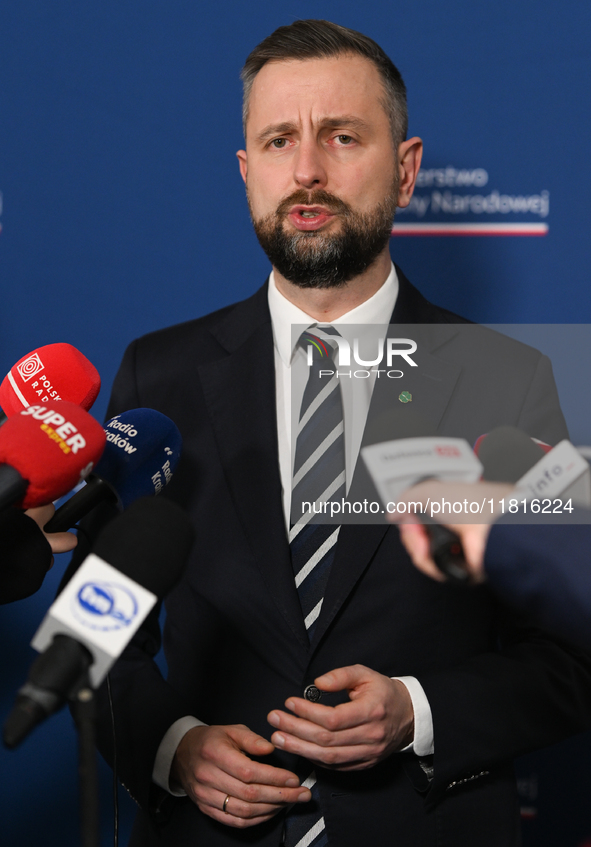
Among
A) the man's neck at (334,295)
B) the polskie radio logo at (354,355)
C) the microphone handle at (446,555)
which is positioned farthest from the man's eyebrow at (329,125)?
the microphone handle at (446,555)

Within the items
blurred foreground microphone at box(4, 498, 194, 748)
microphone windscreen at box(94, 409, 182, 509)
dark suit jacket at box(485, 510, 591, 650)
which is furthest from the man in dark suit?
blurred foreground microphone at box(4, 498, 194, 748)

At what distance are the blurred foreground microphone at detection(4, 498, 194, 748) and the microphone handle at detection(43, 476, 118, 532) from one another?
0.24 m

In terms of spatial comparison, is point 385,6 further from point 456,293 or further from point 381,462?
point 381,462

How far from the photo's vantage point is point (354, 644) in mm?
1129

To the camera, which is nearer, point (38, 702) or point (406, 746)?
point (38, 702)

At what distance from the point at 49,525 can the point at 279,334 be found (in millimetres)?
604

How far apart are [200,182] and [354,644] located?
1.08 metres

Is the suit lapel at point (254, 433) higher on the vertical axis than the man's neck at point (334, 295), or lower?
lower

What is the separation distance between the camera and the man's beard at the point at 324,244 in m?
1.28

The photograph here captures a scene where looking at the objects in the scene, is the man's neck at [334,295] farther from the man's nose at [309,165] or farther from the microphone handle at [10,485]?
the microphone handle at [10,485]

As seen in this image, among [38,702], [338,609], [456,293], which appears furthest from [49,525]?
[456,293]

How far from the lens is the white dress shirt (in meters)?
1.12

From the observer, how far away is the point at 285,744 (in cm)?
97

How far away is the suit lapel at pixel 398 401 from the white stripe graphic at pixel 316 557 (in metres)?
0.02
